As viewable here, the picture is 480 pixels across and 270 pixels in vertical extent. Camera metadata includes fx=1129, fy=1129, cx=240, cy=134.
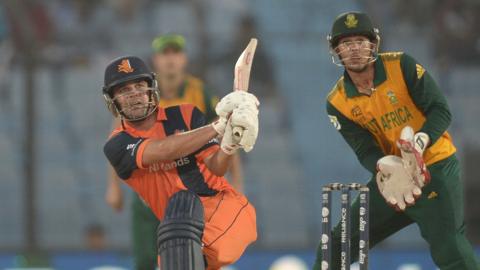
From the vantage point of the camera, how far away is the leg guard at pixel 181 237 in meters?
4.38

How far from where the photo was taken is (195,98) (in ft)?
22.5

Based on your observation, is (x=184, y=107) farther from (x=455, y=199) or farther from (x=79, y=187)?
(x=79, y=187)

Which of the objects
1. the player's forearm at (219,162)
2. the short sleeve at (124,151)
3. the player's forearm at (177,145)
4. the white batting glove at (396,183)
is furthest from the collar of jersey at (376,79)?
the short sleeve at (124,151)

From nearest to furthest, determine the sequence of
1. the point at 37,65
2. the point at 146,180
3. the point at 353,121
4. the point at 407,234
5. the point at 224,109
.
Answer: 1. the point at 224,109
2. the point at 146,180
3. the point at 353,121
4. the point at 407,234
5. the point at 37,65

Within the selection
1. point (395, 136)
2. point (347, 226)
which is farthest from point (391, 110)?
point (347, 226)

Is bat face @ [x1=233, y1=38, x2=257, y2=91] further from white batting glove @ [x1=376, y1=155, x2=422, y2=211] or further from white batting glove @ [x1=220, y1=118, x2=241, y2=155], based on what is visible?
white batting glove @ [x1=376, y1=155, x2=422, y2=211]

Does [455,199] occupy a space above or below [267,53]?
below

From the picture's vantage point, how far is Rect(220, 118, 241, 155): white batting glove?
14.4ft

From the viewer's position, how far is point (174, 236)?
440 centimetres

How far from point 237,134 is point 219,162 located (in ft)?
1.02

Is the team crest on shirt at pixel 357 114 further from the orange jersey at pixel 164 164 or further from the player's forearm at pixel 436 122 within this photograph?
the orange jersey at pixel 164 164

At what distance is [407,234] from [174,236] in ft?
18.8

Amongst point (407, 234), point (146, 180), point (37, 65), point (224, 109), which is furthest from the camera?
point (37, 65)

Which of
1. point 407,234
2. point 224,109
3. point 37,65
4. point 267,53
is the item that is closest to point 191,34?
point 267,53
